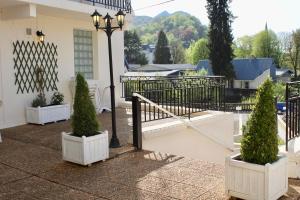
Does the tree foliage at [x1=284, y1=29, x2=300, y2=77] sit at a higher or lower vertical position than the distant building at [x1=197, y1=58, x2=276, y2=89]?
higher

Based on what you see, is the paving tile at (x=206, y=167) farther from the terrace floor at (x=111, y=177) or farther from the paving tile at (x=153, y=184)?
the paving tile at (x=153, y=184)

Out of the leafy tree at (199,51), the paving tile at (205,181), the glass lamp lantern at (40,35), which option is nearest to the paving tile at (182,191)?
the paving tile at (205,181)

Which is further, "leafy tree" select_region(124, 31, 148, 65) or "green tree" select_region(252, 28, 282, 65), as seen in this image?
"leafy tree" select_region(124, 31, 148, 65)

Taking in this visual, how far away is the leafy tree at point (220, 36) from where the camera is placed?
3700cm

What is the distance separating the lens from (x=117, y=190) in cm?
442

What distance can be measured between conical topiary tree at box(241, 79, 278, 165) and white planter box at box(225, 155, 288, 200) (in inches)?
4.5

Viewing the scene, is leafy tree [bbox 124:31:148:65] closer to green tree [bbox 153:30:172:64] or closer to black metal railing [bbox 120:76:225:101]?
green tree [bbox 153:30:172:64]

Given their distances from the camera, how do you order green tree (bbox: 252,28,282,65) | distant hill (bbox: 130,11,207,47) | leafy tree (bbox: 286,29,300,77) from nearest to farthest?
1. leafy tree (bbox: 286,29,300,77)
2. green tree (bbox: 252,28,282,65)
3. distant hill (bbox: 130,11,207,47)

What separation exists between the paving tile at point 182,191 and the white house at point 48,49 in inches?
207

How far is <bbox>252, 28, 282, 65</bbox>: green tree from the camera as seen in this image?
54.6 meters

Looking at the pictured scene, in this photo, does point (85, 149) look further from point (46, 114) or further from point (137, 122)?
point (46, 114)

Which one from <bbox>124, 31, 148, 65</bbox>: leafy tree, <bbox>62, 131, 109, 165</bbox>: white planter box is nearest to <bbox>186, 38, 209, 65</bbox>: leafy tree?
<bbox>124, 31, 148, 65</bbox>: leafy tree

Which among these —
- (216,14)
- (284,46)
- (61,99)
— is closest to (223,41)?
(216,14)

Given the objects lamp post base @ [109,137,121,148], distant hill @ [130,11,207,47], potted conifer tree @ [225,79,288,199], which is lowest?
lamp post base @ [109,137,121,148]
